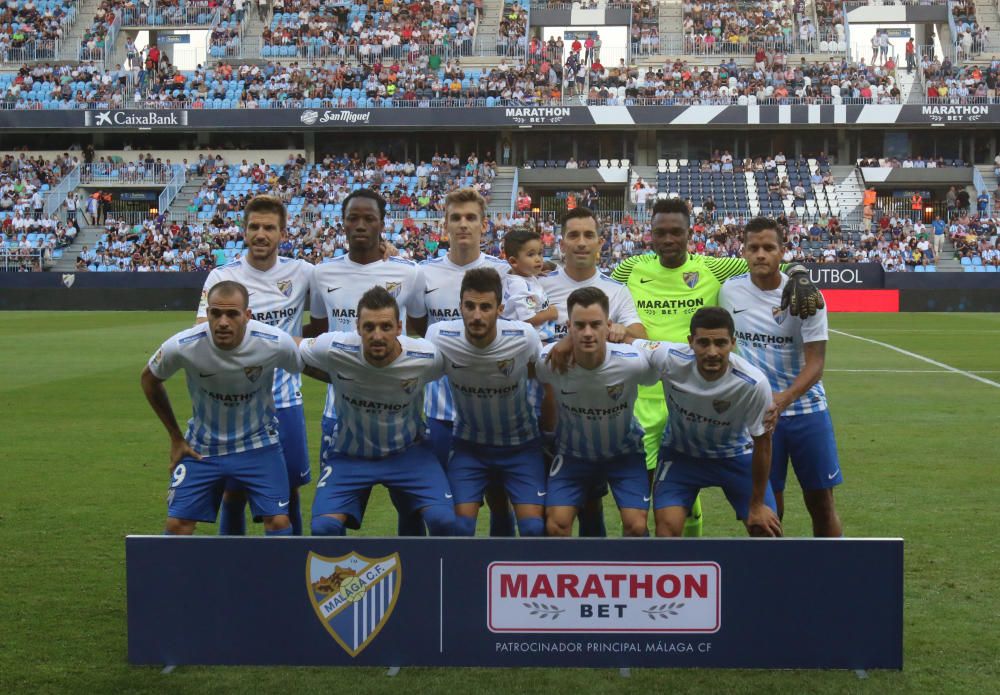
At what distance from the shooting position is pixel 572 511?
588 centimetres

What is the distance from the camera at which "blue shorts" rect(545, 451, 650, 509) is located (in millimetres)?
5938

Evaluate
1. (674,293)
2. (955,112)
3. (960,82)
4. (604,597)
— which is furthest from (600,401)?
(960,82)

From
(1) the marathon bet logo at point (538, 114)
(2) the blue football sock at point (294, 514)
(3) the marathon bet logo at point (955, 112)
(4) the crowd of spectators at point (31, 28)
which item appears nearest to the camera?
(2) the blue football sock at point (294, 514)

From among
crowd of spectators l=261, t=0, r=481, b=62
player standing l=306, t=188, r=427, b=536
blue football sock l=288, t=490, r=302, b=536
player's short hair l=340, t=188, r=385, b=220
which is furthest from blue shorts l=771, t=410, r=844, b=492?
crowd of spectators l=261, t=0, r=481, b=62

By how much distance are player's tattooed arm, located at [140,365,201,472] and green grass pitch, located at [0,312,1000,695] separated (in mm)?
897

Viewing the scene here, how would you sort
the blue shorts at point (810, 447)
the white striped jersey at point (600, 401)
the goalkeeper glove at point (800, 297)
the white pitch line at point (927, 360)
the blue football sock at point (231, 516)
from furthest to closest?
the white pitch line at point (927, 360) < the blue football sock at point (231, 516) < the blue shorts at point (810, 447) < the goalkeeper glove at point (800, 297) < the white striped jersey at point (600, 401)

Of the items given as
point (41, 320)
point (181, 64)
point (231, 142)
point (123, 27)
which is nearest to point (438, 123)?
point (231, 142)

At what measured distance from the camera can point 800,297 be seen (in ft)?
20.1

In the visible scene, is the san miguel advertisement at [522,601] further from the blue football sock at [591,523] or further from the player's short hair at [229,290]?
the blue football sock at [591,523]

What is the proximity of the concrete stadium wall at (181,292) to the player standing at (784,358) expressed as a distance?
30.6 metres

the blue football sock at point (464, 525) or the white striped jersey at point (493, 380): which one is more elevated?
the white striped jersey at point (493, 380)

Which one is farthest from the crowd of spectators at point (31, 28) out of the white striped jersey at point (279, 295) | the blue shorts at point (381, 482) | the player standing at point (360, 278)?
the blue shorts at point (381, 482)

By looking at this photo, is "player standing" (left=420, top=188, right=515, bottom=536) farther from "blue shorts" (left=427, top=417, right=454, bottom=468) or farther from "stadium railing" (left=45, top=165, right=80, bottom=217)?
"stadium railing" (left=45, top=165, right=80, bottom=217)

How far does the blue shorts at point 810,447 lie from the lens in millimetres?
6359
